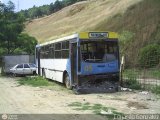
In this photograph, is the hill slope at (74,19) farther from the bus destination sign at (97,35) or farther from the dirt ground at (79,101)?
the dirt ground at (79,101)

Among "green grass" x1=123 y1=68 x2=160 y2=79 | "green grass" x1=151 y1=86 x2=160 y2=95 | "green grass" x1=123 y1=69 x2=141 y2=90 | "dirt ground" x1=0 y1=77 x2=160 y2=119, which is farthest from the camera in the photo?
"green grass" x1=123 y1=68 x2=160 y2=79

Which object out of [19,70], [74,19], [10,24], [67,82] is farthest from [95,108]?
[74,19]

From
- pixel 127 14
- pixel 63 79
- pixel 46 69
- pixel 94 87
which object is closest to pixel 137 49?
pixel 127 14

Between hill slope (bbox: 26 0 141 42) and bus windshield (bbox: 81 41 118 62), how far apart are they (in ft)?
192

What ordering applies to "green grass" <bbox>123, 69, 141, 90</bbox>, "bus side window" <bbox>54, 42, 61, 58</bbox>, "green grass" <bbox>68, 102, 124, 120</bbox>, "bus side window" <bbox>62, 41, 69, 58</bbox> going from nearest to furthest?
"green grass" <bbox>68, 102, 124, 120</bbox>
"green grass" <bbox>123, 69, 141, 90</bbox>
"bus side window" <bbox>62, 41, 69, 58</bbox>
"bus side window" <bbox>54, 42, 61, 58</bbox>

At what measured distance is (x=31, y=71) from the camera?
4206 cm

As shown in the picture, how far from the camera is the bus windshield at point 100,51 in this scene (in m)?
21.7

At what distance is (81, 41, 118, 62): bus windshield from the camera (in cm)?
2172

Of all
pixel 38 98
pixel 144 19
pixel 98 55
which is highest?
pixel 144 19

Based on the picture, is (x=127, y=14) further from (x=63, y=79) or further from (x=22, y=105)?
(x=22, y=105)

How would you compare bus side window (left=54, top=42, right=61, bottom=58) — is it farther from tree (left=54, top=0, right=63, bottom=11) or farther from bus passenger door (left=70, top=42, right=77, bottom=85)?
tree (left=54, top=0, right=63, bottom=11)

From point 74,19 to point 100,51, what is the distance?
83.7 meters

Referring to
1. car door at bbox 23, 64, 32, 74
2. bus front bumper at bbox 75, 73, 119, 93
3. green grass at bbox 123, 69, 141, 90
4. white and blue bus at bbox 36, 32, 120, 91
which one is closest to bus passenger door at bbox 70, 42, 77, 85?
white and blue bus at bbox 36, 32, 120, 91

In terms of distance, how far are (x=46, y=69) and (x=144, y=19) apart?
100 feet
